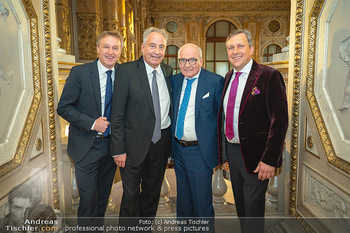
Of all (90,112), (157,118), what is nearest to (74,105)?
(90,112)

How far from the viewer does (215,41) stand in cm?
1716

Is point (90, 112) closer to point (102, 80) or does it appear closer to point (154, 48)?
point (102, 80)

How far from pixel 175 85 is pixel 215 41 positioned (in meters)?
15.5

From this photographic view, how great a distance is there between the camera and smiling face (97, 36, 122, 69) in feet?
7.67

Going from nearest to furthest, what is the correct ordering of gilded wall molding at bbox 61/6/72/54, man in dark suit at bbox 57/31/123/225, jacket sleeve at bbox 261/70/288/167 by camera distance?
jacket sleeve at bbox 261/70/288/167 → man in dark suit at bbox 57/31/123/225 → gilded wall molding at bbox 61/6/72/54

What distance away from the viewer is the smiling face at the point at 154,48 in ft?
7.62

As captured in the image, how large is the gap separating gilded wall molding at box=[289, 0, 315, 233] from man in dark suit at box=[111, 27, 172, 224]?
1195mm

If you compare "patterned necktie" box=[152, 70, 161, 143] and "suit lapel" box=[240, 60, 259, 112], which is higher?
"suit lapel" box=[240, 60, 259, 112]

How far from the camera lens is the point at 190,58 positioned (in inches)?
92.7

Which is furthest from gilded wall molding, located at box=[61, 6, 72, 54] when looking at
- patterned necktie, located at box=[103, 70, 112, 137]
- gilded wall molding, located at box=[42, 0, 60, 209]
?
patterned necktie, located at box=[103, 70, 112, 137]

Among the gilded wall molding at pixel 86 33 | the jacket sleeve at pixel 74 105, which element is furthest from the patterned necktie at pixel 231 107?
the gilded wall molding at pixel 86 33

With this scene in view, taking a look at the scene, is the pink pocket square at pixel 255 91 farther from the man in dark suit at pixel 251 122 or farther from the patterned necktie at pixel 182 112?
the patterned necktie at pixel 182 112

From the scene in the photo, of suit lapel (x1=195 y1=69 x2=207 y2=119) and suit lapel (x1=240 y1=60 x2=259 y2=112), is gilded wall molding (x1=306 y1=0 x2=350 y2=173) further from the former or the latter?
suit lapel (x1=195 y1=69 x2=207 y2=119)

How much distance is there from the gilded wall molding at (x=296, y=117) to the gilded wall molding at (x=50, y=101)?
2238mm
